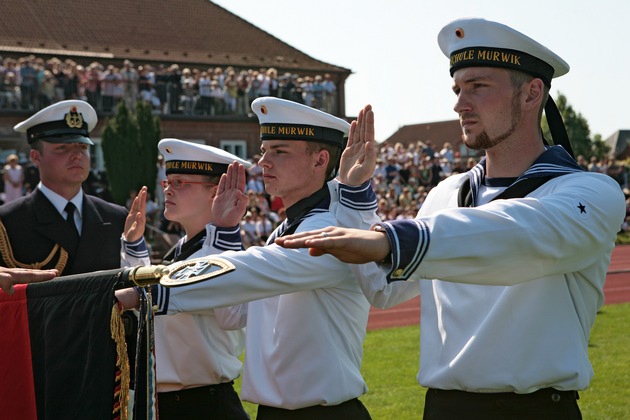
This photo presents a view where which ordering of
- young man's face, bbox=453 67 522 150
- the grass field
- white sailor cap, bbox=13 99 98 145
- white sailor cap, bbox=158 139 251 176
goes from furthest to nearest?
the grass field < white sailor cap, bbox=13 99 98 145 < white sailor cap, bbox=158 139 251 176 < young man's face, bbox=453 67 522 150

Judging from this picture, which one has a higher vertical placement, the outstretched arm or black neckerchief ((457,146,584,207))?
black neckerchief ((457,146,584,207))

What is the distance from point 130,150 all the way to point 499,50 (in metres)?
23.2

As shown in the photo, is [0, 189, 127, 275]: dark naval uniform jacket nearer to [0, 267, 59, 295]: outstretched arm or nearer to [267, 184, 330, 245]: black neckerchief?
[267, 184, 330, 245]: black neckerchief

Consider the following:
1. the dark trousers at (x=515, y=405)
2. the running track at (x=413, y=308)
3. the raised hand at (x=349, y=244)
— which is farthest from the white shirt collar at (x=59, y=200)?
the running track at (x=413, y=308)

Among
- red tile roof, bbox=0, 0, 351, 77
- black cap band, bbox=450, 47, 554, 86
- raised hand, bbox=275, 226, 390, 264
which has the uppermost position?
red tile roof, bbox=0, 0, 351, 77

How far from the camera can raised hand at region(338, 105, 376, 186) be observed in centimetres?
375

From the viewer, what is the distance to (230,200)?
14.1ft

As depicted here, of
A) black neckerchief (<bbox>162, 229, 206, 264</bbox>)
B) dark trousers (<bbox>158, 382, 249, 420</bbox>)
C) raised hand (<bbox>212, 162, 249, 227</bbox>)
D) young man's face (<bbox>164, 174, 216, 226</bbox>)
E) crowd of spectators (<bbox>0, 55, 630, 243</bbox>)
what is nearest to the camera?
raised hand (<bbox>212, 162, 249, 227</bbox>)

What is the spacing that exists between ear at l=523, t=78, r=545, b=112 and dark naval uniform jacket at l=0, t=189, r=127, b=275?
128 inches

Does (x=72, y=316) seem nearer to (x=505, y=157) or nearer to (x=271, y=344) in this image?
(x=271, y=344)

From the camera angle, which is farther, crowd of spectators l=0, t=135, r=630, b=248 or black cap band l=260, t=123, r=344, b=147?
crowd of spectators l=0, t=135, r=630, b=248

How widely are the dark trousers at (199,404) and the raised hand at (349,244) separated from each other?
2.59m

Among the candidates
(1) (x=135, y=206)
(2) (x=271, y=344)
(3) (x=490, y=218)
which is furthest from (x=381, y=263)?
(1) (x=135, y=206)

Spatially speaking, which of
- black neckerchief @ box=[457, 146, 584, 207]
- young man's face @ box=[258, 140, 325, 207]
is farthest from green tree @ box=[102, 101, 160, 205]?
black neckerchief @ box=[457, 146, 584, 207]
